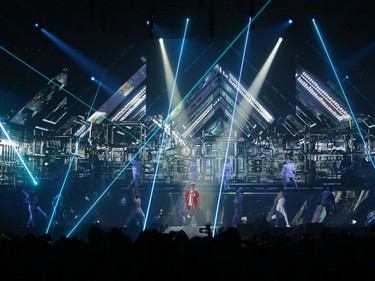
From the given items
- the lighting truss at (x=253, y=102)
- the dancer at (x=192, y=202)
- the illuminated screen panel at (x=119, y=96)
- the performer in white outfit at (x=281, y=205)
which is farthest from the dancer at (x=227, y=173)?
the illuminated screen panel at (x=119, y=96)

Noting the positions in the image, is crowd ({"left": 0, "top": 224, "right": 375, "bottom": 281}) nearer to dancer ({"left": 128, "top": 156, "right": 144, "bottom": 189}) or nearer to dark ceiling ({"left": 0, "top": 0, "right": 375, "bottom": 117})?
dark ceiling ({"left": 0, "top": 0, "right": 375, "bottom": 117})

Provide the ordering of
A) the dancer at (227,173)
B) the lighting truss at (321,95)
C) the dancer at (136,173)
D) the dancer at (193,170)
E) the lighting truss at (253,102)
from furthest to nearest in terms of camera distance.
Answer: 1. the lighting truss at (253,102)
2. the lighting truss at (321,95)
3. the dancer at (193,170)
4. the dancer at (136,173)
5. the dancer at (227,173)

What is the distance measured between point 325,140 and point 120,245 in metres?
17.6

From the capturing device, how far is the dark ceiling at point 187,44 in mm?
17797

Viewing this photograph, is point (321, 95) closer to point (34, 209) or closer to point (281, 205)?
point (281, 205)

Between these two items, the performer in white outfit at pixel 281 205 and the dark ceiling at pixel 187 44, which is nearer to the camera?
the dark ceiling at pixel 187 44

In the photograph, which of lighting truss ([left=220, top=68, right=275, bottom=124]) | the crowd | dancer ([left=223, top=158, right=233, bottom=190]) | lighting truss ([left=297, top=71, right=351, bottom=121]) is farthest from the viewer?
lighting truss ([left=220, top=68, right=275, bottom=124])

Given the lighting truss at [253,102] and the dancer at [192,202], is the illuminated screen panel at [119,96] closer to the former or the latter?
the lighting truss at [253,102]

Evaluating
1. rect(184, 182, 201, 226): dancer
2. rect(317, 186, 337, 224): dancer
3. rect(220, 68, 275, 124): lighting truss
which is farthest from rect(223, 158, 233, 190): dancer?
rect(220, 68, 275, 124): lighting truss

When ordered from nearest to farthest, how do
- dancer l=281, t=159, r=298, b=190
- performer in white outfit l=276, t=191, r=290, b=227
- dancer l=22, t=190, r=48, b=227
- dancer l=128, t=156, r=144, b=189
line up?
1. dancer l=22, t=190, r=48, b=227
2. performer in white outfit l=276, t=191, r=290, b=227
3. dancer l=281, t=159, r=298, b=190
4. dancer l=128, t=156, r=144, b=189

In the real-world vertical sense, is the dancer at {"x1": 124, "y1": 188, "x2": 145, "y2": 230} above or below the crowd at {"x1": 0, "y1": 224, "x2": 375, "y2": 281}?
below

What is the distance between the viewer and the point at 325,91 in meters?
22.1

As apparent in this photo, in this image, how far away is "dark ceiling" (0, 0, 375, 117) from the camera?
58.4 feet

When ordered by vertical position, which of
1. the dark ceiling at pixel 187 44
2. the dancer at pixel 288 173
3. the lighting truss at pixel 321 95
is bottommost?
the dancer at pixel 288 173
